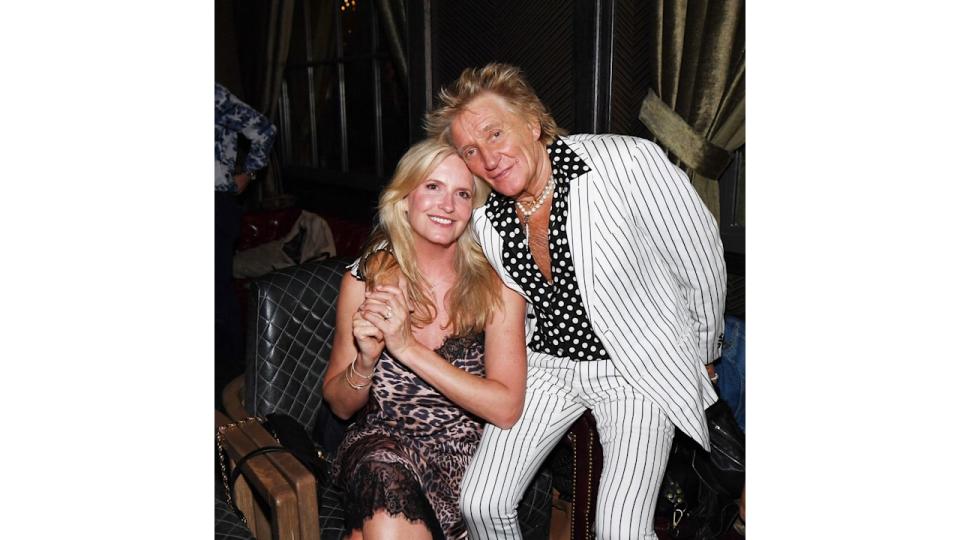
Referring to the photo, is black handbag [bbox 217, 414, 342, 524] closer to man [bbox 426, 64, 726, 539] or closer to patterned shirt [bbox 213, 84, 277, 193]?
man [bbox 426, 64, 726, 539]

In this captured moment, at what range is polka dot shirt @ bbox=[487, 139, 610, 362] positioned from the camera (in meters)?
2.09

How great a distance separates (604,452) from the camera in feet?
6.95

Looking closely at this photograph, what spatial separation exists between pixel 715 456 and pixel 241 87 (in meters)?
6.20

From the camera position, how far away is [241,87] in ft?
24.5

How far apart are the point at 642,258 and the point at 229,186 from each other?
2.93 m

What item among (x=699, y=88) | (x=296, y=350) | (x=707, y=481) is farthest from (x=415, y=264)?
(x=699, y=88)

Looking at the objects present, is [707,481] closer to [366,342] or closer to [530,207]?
[530,207]
